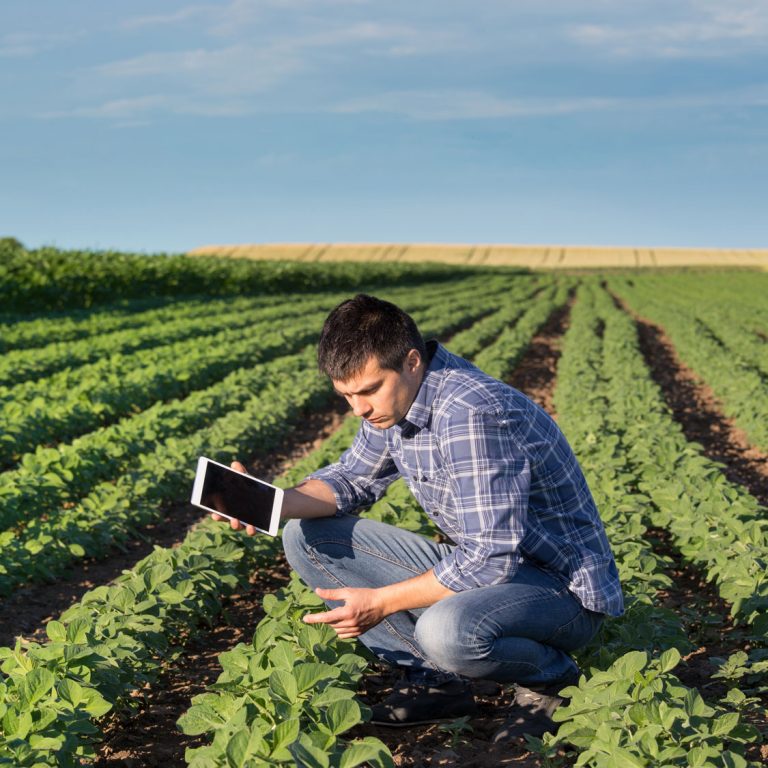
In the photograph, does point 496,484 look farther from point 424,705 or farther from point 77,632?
point 77,632

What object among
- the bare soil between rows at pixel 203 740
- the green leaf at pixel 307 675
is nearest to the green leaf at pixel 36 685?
the bare soil between rows at pixel 203 740

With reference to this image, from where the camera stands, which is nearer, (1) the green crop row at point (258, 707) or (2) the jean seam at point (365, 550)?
(1) the green crop row at point (258, 707)

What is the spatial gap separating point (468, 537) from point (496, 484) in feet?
0.70

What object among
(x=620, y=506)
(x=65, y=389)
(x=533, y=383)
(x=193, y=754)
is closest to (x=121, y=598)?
(x=193, y=754)

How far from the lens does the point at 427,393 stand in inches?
126

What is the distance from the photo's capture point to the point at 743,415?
1059 cm

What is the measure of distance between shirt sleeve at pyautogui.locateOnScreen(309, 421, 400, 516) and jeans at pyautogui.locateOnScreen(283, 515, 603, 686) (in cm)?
9

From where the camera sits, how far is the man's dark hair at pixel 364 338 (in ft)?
9.93

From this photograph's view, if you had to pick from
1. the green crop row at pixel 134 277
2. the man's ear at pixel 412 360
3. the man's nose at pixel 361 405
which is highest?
the green crop row at pixel 134 277

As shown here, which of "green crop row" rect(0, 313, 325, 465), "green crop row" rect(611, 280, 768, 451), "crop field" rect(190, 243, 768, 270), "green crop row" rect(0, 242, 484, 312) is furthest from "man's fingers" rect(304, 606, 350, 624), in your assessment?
"crop field" rect(190, 243, 768, 270)

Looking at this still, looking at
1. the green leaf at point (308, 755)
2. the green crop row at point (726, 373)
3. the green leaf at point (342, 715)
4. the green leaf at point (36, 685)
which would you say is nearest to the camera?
the green leaf at point (308, 755)

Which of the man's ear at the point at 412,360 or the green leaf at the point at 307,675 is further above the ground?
the man's ear at the point at 412,360

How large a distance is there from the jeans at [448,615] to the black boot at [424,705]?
0.05 m

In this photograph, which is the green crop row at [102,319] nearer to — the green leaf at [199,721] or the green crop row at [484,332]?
the green crop row at [484,332]
